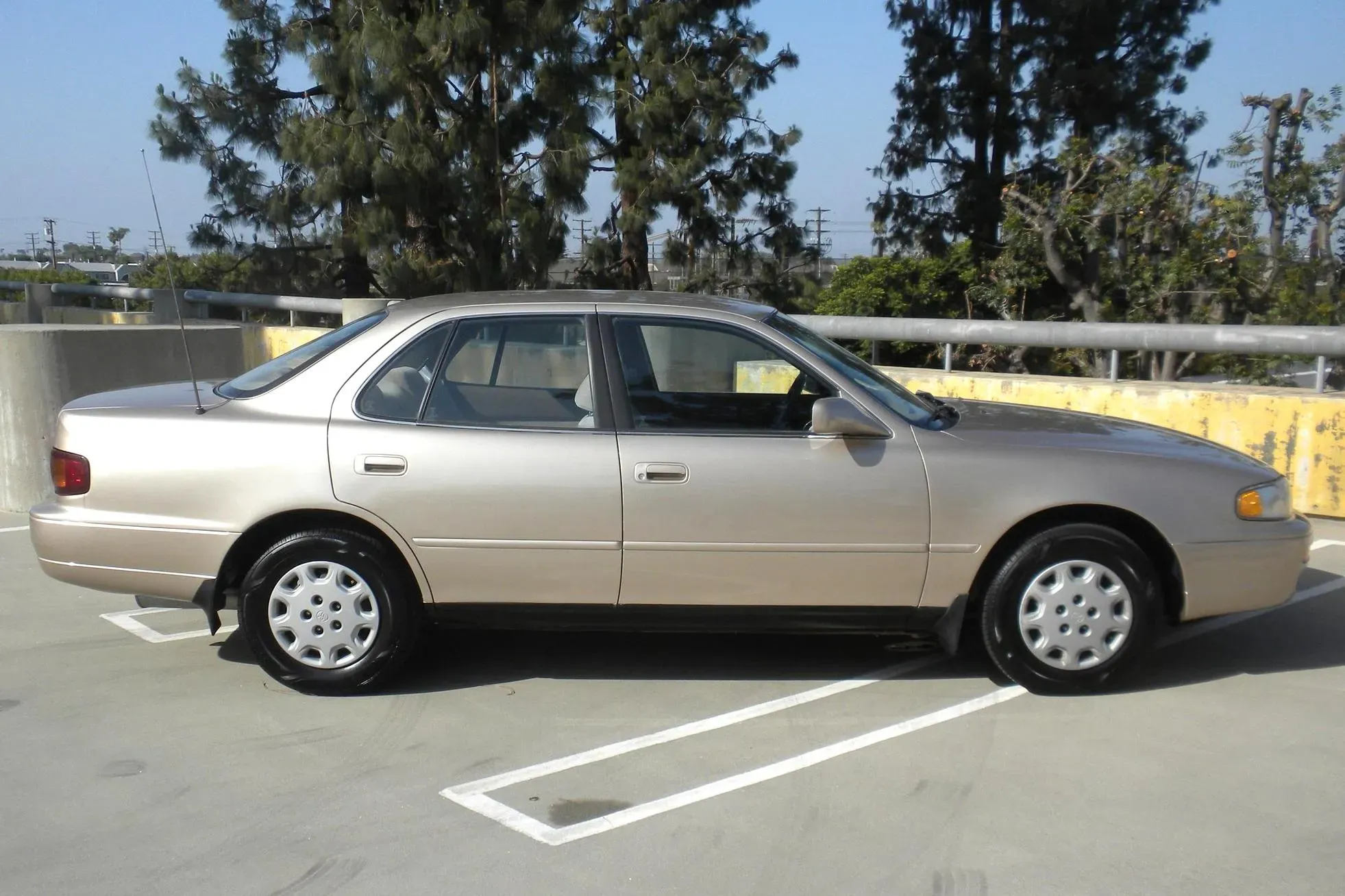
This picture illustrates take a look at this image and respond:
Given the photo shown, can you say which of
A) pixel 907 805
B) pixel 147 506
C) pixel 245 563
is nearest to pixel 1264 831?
pixel 907 805

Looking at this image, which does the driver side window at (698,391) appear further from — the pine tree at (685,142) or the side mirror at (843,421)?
the pine tree at (685,142)

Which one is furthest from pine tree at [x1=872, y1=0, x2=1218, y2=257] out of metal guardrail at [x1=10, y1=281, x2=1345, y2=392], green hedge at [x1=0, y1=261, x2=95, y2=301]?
green hedge at [x1=0, y1=261, x2=95, y2=301]

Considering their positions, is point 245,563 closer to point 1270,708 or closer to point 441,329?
point 441,329

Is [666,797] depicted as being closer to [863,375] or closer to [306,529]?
[306,529]

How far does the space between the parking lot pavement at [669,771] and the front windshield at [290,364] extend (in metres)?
1.21

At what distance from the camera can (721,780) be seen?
13.4 feet

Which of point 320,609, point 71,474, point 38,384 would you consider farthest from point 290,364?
point 38,384

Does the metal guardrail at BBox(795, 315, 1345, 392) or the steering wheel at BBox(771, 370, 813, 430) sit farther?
the metal guardrail at BBox(795, 315, 1345, 392)

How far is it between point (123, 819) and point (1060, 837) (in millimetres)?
2922

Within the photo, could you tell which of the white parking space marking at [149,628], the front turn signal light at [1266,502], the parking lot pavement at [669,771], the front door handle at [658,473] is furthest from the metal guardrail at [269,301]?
the front turn signal light at [1266,502]

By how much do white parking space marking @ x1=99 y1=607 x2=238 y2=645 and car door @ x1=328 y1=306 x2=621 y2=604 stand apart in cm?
147

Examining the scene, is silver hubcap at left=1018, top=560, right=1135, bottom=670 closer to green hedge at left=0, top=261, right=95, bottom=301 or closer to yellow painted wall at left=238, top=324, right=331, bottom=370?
yellow painted wall at left=238, top=324, right=331, bottom=370

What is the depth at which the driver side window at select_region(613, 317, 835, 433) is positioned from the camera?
4754 mm

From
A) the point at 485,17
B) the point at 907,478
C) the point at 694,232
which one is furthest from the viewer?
the point at 694,232
